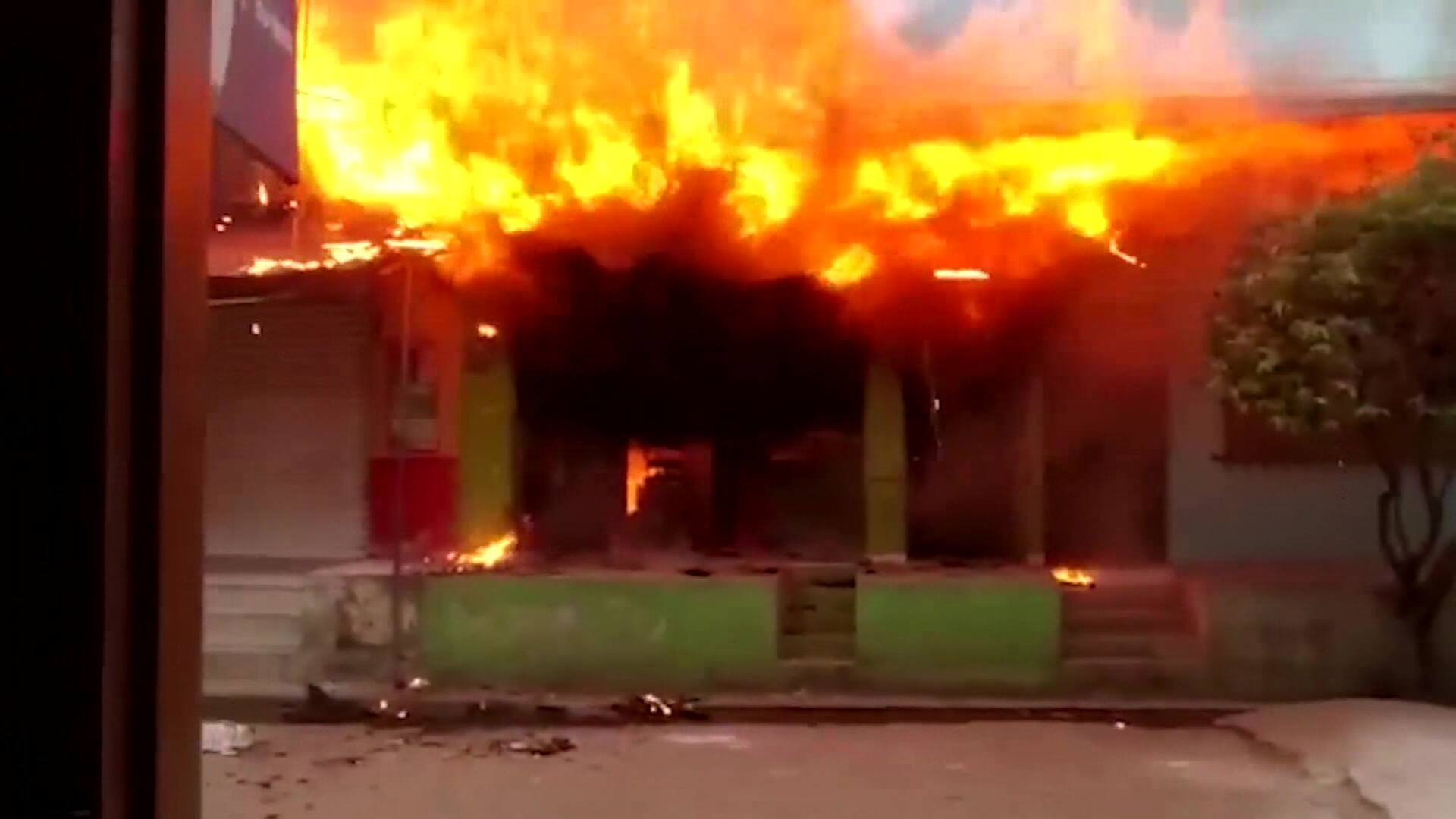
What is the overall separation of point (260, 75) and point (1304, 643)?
24.0 ft

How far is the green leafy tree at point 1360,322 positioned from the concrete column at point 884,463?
105 inches

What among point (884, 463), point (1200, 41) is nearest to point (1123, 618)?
point (884, 463)

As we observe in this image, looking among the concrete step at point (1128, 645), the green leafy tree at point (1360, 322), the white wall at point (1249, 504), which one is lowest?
the concrete step at point (1128, 645)

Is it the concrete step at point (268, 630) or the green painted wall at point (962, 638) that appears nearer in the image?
the green painted wall at point (962, 638)

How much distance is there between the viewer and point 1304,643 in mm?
8891

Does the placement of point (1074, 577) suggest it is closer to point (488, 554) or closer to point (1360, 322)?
point (1360, 322)

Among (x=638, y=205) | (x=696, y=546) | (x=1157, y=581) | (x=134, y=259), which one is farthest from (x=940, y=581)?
(x=134, y=259)

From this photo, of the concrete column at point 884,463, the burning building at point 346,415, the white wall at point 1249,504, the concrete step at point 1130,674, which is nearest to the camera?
the concrete step at point 1130,674

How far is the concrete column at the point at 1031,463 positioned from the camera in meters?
10.5

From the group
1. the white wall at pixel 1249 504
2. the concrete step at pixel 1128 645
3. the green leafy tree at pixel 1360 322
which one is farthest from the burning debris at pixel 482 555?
the green leafy tree at pixel 1360 322

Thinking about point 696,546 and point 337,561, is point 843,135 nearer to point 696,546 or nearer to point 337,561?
point 696,546

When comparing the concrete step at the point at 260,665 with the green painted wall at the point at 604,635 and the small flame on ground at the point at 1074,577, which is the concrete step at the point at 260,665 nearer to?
the green painted wall at the point at 604,635

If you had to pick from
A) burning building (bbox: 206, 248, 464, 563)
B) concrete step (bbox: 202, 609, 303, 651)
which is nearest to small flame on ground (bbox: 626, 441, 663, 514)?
burning building (bbox: 206, 248, 464, 563)

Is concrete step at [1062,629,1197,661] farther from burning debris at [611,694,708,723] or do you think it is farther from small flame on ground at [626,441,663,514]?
small flame on ground at [626,441,663,514]
